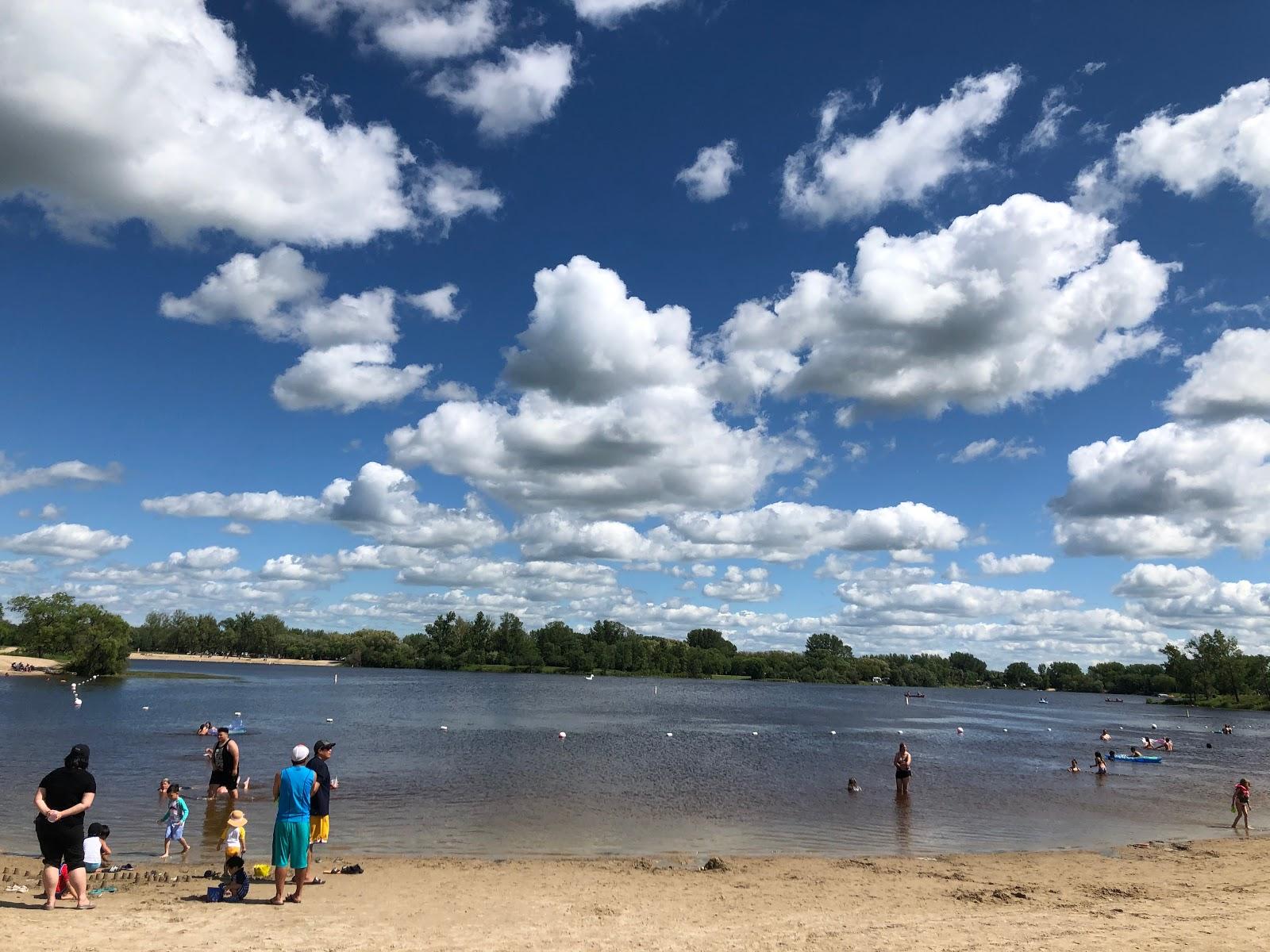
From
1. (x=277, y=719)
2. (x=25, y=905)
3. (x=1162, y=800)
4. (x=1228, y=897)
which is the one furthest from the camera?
(x=277, y=719)

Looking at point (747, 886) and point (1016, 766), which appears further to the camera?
point (1016, 766)

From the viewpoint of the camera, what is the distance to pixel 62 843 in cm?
1259

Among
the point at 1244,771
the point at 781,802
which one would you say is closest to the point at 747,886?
the point at 781,802

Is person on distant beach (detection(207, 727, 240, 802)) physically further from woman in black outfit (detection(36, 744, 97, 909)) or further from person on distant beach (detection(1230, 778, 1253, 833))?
person on distant beach (detection(1230, 778, 1253, 833))

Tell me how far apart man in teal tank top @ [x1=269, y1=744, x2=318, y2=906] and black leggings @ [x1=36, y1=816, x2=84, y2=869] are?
271 cm

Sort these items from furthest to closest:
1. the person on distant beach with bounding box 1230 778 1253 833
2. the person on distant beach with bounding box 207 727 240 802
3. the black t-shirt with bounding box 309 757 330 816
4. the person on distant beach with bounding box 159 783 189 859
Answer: the person on distant beach with bounding box 1230 778 1253 833
the person on distant beach with bounding box 207 727 240 802
the person on distant beach with bounding box 159 783 189 859
the black t-shirt with bounding box 309 757 330 816

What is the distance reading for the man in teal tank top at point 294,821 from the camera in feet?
43.9

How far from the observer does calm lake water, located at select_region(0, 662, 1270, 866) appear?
944 inches

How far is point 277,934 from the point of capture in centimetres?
1231

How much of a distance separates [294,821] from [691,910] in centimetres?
701

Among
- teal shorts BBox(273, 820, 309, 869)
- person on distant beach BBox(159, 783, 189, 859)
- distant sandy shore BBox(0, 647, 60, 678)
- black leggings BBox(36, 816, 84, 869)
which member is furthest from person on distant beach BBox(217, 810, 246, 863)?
distant sandy shore BBox(0, 647, 60, 678)

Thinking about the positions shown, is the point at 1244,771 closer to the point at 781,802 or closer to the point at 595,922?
the point at 781,802

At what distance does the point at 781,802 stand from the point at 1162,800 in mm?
18374

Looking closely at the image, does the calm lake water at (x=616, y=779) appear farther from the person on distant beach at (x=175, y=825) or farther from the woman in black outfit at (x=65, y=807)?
the woman in black outfit at (x=65, y=807)
